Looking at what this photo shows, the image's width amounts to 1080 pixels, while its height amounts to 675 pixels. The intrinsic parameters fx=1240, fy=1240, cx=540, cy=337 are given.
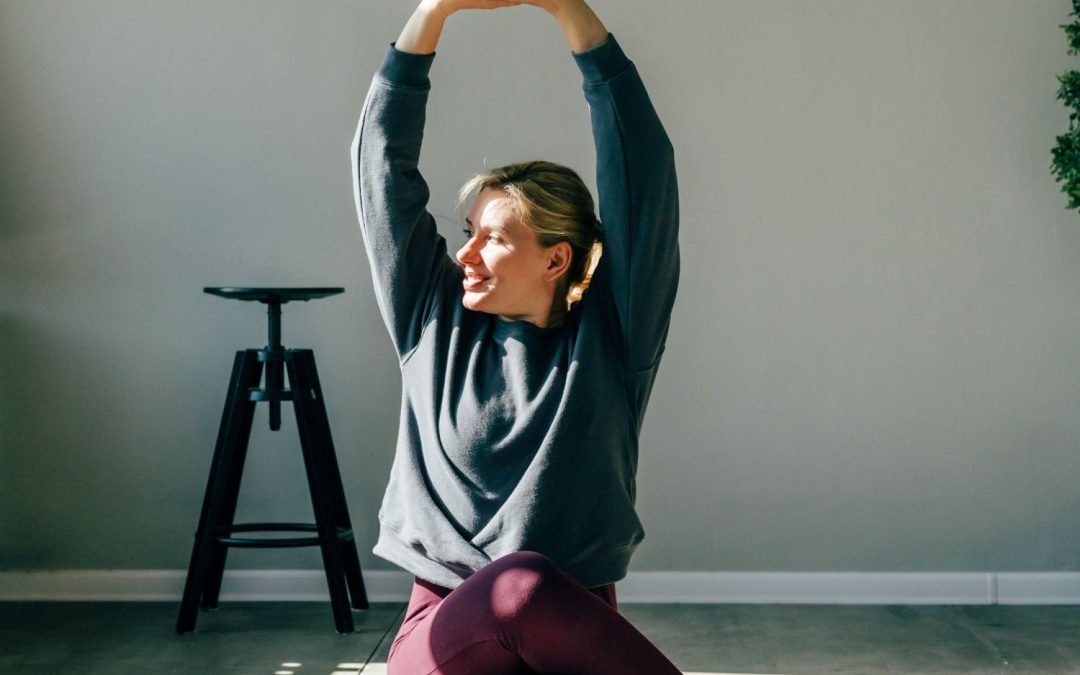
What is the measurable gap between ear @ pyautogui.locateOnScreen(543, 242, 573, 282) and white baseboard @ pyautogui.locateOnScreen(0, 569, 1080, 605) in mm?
1673

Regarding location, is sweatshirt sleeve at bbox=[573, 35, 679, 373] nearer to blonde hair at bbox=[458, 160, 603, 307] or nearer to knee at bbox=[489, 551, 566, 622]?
blonde hair at bbox=[458, 160, 603, 307]

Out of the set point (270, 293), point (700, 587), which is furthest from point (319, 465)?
point (700, 587)

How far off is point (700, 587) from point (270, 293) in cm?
140

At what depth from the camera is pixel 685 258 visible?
3.36 metres

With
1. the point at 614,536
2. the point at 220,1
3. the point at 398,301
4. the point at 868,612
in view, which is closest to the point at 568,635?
the point at 614,536

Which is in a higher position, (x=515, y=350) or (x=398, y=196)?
(x=398, y=196)

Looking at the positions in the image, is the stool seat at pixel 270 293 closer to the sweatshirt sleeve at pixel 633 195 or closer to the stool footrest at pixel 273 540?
the stool footrest at pixel 273 540

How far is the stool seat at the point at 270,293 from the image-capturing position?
2.94 meters

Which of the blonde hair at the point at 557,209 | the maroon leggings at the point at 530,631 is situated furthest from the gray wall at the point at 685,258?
the maroon leggings at the point at 530,631

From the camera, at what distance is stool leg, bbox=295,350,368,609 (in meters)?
3.17

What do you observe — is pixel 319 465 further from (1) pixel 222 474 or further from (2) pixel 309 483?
(1) pixel 222 474

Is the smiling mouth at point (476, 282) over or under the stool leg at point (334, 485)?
over

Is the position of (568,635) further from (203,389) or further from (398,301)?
(203,389)

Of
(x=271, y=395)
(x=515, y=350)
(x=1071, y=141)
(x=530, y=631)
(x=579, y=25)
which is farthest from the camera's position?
(x=271, y=395)
